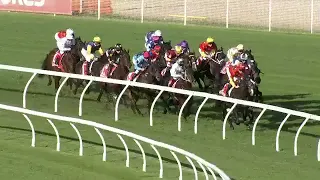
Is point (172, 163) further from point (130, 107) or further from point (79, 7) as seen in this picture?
point (79, 7)

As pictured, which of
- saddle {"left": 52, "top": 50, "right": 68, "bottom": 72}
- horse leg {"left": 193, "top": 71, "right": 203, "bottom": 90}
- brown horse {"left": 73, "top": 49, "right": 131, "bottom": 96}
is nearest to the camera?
brown horse {"left": 73, "top": 49, "right": 131, "bottom": 96}

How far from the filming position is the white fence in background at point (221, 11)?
1320 inches

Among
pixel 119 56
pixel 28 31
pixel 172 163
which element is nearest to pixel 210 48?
pixel 119 56

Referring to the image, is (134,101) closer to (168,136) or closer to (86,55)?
(168,136)

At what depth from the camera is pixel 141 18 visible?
116 feet

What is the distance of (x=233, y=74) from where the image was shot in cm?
1648

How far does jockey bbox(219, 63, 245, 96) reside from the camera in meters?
16.4

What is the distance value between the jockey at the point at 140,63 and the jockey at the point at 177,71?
0.67 m

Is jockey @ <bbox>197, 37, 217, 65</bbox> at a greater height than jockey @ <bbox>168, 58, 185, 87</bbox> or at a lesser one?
greater

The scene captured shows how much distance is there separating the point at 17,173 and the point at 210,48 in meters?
7.01

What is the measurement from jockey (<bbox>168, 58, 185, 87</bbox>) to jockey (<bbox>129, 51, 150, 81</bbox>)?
0.67 metres

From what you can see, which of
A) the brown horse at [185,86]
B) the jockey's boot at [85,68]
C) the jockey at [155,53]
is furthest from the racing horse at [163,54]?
the jockey's boot at [85,68]

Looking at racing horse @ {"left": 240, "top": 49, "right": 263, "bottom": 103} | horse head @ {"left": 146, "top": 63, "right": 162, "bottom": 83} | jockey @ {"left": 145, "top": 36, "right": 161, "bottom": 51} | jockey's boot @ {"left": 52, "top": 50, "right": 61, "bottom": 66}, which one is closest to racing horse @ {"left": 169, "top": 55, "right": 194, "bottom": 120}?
horse head @ {"left": 146, "top": 63, "right": 162, "bottom": 83}

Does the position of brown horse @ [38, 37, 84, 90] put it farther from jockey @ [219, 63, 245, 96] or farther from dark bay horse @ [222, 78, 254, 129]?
dark bay horse @ [222, 78, 254, 129]
